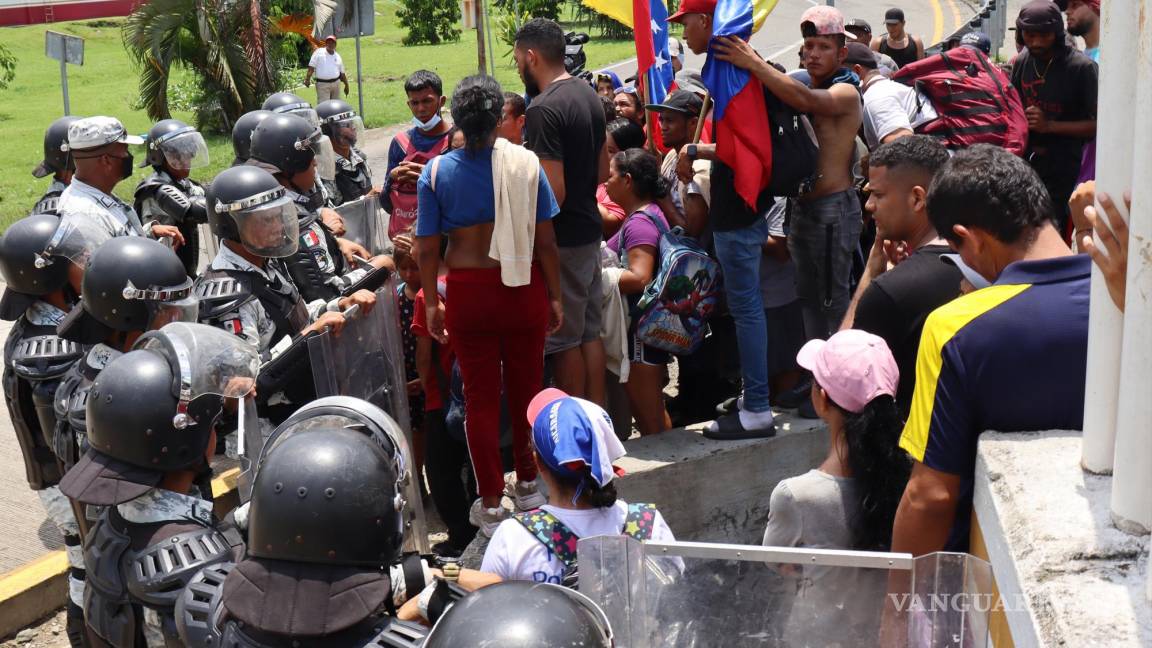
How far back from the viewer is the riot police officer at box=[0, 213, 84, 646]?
17.1 feet

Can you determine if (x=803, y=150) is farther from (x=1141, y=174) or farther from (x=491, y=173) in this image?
(x=1141, y=174)

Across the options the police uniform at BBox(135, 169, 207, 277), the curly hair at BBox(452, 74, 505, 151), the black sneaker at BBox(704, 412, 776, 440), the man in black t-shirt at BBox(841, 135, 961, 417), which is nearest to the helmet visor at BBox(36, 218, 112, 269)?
the curly hair at BBox(452, 74, 505, 151)

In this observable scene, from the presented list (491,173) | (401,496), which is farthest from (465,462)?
(401,496)

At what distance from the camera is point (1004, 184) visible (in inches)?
125

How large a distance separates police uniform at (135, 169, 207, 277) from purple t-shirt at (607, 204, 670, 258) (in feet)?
10.7

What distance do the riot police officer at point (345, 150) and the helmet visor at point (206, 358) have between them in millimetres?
5381

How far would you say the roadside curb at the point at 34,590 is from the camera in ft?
18.3

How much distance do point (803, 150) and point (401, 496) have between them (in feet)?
10.4

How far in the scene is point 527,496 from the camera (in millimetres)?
5621

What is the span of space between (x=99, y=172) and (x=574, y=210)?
2866 millimetres

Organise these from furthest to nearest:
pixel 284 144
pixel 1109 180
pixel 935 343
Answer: pixel 284 144 → pixel 935 343 → pixel 1109 180

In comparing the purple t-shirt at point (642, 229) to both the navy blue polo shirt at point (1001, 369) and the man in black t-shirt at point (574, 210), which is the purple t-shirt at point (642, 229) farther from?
the navy blue polo shirt at point (1001, 369)

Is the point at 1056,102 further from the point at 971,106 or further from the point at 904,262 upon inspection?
the point at 904,262

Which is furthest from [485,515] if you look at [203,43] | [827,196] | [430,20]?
[430,20]
